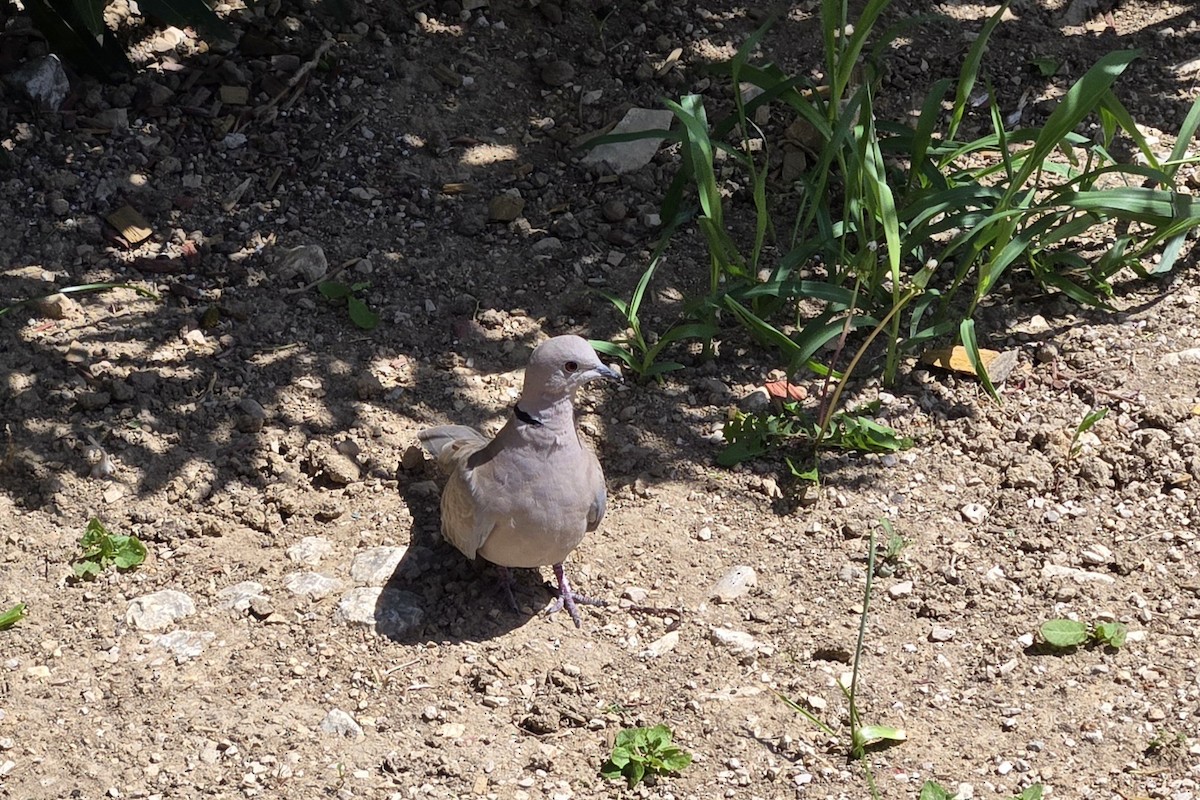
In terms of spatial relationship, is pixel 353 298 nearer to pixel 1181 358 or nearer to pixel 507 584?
pixel 507 584

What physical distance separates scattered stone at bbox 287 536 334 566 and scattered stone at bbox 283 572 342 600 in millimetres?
59

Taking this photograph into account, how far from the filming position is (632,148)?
5648 millimetres

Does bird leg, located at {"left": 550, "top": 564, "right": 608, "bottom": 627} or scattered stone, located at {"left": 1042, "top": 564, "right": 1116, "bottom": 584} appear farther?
bird leg, located at {"left": 550, "top": 564, "right": 608, "bottom": 627}

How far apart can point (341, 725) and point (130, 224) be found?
8.35 ft

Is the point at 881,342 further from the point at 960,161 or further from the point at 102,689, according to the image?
the point at 102,689

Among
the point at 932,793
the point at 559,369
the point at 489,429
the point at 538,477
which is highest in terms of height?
the point at 559,369

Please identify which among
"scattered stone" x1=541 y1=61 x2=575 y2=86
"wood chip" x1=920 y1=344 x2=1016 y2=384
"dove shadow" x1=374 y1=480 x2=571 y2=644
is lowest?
"dove shadow" x1=374 y1=480 x2=571 y2=644

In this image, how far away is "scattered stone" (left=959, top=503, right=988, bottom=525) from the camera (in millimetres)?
4168

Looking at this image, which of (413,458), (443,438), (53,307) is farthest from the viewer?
(53,307)

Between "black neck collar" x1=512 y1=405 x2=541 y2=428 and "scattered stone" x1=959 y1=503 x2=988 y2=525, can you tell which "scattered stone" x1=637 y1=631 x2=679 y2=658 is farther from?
"scattered stone" x1=959 y1=503 x2=988 y2=525

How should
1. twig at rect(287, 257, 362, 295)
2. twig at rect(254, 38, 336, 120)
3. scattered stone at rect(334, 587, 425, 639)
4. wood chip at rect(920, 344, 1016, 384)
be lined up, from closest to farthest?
scattered stone at rect(334, 587, 425, 639)
wood chip at rect(920, 344, 1016, 384)
twig at rect(287, 257, 362, 295)
twig at rect(254, 38, 336, 120)

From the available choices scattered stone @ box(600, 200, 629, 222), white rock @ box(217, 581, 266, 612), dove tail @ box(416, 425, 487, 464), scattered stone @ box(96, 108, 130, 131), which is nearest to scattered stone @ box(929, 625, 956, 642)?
dove tail @ box(416, 425, 487, 464)

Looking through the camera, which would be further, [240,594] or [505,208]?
[505,208]

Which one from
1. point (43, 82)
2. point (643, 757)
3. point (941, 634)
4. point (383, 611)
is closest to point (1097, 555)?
point (941, 634)
